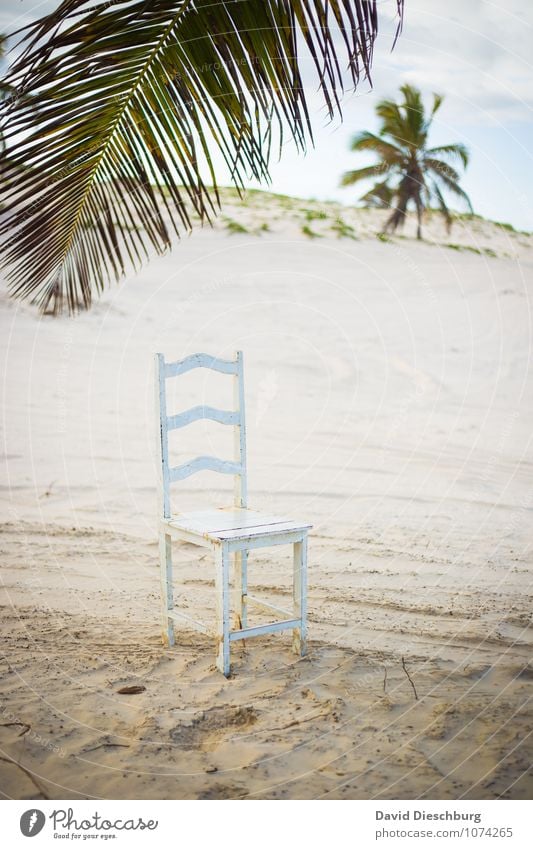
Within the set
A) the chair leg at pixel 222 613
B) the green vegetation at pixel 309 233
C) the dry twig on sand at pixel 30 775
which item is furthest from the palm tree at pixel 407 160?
the dry twig on sand at pixel 30 775

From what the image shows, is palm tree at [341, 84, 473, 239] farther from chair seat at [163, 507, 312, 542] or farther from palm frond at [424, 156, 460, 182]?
chair seat at [163, 507, 312, 542]

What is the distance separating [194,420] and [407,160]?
38.2 ft

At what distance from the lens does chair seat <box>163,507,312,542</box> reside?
11.2 ft

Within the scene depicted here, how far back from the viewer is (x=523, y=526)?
19.0 feet

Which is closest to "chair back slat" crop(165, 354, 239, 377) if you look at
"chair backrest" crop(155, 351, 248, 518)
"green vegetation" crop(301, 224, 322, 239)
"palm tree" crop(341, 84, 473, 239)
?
"chair backrest" crop(155, 351, 248, 518)

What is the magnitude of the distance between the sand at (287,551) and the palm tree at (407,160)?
1862 millimetres

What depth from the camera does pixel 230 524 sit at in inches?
142

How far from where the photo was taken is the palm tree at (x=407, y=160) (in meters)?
13.5

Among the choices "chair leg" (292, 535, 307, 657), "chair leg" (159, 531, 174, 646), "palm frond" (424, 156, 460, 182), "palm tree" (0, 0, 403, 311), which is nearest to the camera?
"palm tree" (0, 0, 403, 311)

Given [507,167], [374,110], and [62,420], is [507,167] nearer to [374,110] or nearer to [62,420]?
[374,110]

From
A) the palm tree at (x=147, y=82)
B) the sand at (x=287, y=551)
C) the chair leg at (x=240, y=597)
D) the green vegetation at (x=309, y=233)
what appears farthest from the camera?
the green vegetation at (x=309, y=233)
